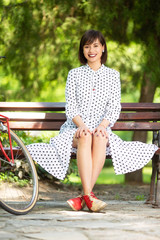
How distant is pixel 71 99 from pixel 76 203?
3.30 ft

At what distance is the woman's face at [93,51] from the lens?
4.54 metres

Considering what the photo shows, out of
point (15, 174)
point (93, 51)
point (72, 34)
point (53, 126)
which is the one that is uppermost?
point (72, 34)

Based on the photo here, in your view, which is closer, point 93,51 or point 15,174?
point 93,51

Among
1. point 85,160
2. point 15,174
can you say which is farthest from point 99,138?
point 15,174

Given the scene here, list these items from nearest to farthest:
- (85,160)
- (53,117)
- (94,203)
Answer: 1. (94,203)
2. (85,160)
3. (53,117)

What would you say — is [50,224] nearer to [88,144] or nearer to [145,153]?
[88,144]

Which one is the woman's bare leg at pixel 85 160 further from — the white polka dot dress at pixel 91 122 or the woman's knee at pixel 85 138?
the white polka dot dress at pixel 91 122

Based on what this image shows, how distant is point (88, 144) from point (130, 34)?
180 inches

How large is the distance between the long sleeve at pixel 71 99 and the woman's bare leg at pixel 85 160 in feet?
1.39

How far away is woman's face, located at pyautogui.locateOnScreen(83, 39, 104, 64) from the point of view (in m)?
4.54

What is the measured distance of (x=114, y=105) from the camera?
14.9 ft

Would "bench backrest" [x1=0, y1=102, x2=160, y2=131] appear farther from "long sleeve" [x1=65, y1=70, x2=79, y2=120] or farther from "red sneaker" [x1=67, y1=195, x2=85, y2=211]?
"red sneaker" [x1=67, y1=195, x2=85, y2=211]

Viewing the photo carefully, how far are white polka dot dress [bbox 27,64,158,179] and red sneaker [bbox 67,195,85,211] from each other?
0.29 metres

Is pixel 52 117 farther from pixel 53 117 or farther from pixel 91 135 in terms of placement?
pixel 91 135
